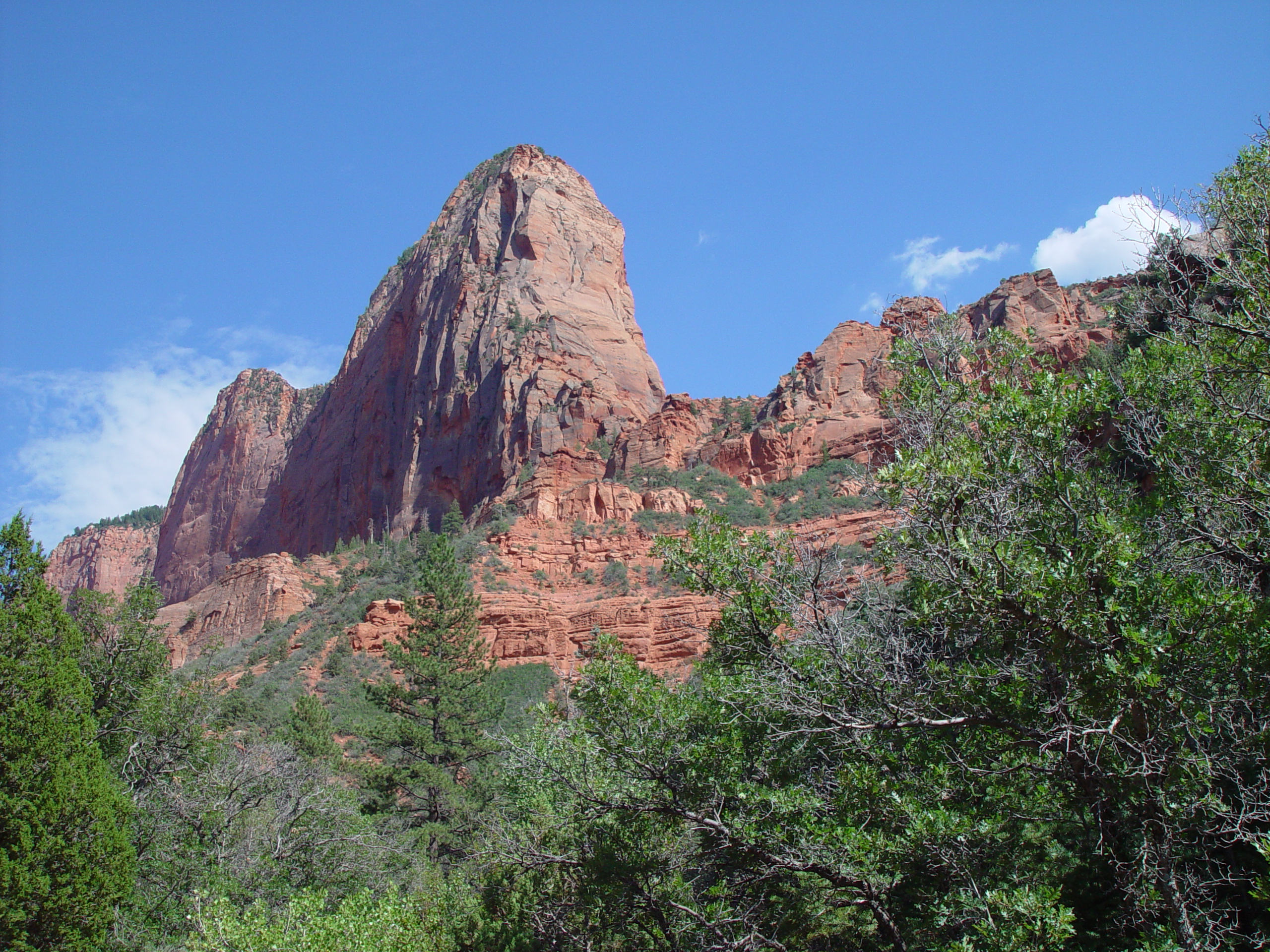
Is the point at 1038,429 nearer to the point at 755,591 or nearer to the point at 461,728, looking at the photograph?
the point at 755,591

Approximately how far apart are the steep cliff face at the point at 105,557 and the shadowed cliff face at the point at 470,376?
2582cm

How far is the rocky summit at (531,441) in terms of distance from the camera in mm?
45969

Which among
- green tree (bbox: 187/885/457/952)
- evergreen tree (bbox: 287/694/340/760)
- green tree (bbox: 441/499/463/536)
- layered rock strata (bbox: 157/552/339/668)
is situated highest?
green tree (bbox: 441/499/463/536)

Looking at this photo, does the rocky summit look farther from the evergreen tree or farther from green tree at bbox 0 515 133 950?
green tree at bbox 0 515 133 950

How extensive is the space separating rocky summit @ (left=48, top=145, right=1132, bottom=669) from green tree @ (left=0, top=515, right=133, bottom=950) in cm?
1165

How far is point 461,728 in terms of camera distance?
80.1 ft

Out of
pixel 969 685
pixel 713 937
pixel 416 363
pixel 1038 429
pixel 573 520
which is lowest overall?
pixel 713 937

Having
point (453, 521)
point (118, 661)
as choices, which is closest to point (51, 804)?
point (118, 661)

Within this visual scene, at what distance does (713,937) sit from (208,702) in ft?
40.7

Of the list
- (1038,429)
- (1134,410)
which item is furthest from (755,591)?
(1134,410)

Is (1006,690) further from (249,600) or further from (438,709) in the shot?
(249,600)

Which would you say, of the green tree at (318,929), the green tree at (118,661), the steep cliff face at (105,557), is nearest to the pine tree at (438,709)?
the green tree at (118,661)

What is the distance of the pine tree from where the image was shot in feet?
71.6

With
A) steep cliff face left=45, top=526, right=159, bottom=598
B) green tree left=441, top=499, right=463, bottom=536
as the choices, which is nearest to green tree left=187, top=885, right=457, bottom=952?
green tree left=441, top=499, right=463, bottom=536
